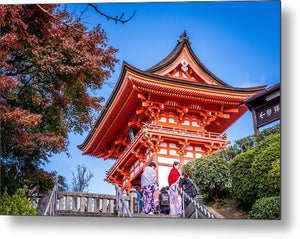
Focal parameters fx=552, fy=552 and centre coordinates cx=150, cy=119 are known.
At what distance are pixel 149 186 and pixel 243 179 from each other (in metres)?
0.99

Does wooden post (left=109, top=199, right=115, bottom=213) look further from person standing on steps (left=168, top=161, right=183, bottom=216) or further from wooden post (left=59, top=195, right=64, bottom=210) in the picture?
person standing on steps (left=168, top=161, right=183, bottom=216)

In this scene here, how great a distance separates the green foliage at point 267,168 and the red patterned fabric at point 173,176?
2.92 feet

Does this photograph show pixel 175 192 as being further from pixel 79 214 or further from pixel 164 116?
pixel 164 116

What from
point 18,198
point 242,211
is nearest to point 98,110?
point 18,198

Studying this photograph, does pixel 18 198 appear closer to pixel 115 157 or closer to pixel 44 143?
pixel 44 143

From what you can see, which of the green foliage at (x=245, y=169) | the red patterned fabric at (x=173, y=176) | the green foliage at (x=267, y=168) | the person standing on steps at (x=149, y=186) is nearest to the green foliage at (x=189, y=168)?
the green foliage at (x=245, y=169)

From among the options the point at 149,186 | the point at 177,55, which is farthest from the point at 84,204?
the point at 177,55

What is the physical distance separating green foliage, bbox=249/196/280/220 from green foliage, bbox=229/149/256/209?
157 mm

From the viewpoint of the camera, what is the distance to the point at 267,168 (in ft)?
16.6

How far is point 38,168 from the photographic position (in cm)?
542

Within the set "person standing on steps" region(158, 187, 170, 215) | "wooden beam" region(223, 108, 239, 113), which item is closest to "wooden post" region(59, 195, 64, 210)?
"person standing on steps" region(158, 187, 170, 215)

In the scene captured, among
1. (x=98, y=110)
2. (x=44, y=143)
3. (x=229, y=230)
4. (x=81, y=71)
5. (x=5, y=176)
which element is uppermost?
(x=81, y=71)

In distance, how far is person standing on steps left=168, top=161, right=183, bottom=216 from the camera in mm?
5477

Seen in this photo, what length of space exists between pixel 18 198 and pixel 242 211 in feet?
6.93
